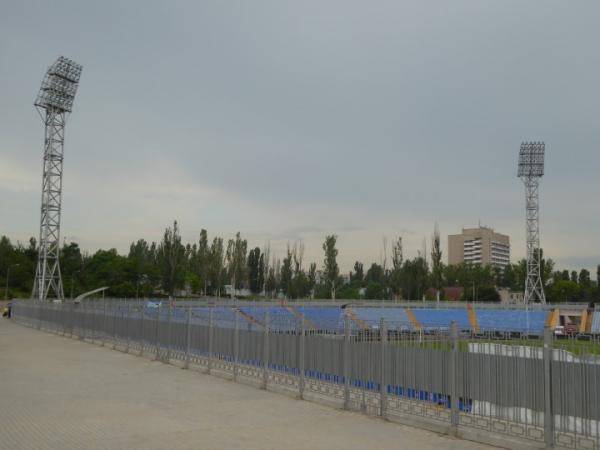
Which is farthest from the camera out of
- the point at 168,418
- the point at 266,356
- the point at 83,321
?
the point at 83,321

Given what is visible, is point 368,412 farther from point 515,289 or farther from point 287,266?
point 515,289

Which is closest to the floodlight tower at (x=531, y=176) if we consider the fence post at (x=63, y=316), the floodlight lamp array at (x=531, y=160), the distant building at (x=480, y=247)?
the floodlight lamp array at (x=531, y=160)

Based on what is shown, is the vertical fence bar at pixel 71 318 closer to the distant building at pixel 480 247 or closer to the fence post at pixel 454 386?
the fence post at pixel 454 386

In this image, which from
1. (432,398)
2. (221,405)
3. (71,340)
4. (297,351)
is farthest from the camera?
(71,340)

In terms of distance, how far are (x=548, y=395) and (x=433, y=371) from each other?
1.88 meters

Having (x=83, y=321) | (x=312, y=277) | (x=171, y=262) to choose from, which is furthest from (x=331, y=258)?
(x=83, y=321)

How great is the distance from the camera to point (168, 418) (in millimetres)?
9234

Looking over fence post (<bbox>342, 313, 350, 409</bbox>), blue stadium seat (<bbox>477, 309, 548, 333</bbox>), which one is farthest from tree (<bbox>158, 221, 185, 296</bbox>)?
fence post (<bbox>342, 313, 350, 409</bbox>)

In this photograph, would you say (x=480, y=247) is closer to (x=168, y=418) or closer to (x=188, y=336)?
(x=188, y=336)

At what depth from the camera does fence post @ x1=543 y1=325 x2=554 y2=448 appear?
689cm

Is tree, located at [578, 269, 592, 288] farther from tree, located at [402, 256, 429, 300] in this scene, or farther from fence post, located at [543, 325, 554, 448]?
fence post, located at [543, 325, 554, 448]

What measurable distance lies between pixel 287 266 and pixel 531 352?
83008 mm

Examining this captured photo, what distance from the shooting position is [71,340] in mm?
25359

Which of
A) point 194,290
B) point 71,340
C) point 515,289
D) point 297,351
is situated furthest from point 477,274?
Result: point 297,351
